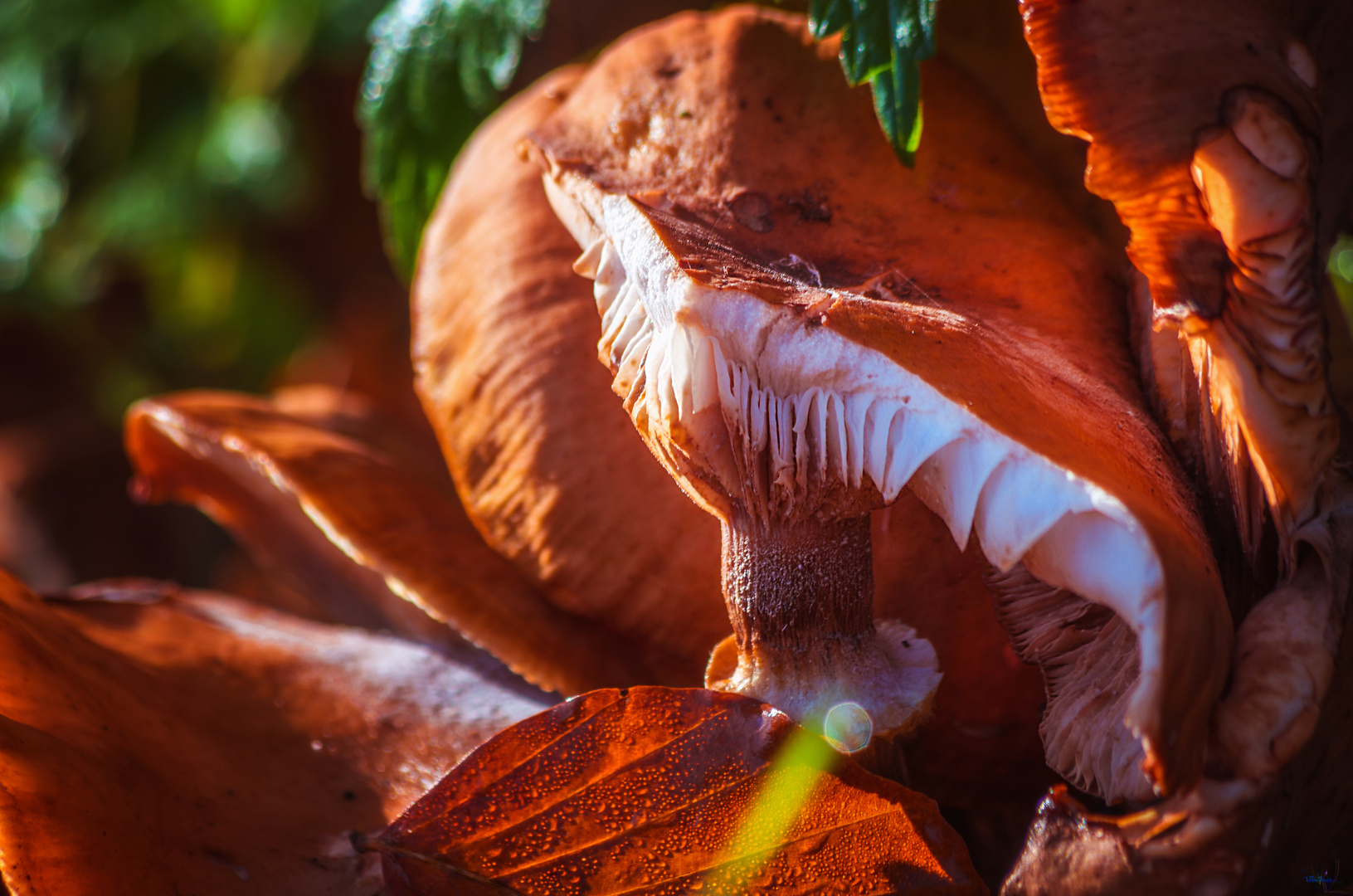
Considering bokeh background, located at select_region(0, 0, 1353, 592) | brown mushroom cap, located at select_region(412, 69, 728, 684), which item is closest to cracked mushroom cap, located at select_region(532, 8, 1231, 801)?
brown mushroom cap, located at select_region(412, 69, 728, 684)

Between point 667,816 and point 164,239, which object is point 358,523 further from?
point 164,239

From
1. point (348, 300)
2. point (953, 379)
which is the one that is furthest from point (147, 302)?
point (953, 379)

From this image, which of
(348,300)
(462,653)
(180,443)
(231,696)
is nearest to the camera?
(231,696)

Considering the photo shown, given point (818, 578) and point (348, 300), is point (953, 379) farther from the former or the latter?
point (348, 300)

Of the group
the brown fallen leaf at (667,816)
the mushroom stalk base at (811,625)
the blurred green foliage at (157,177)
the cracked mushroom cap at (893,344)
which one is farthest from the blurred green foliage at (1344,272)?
the blurred green foliage at (157,177)

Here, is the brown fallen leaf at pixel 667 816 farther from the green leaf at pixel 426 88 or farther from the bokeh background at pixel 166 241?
the bokeh background at pixel 166 241

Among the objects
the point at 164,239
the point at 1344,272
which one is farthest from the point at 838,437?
the point at 164,239
